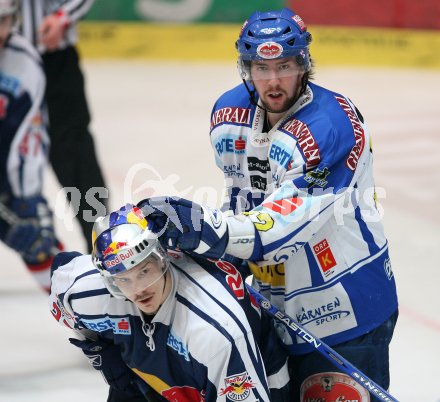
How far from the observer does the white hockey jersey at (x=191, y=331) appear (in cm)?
232

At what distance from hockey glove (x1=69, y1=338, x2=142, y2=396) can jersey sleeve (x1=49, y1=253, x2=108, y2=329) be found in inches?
2.6

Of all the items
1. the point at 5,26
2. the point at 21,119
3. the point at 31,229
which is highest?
the point at 5,26

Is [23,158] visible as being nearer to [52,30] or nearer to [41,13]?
[52,30]

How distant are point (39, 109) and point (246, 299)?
1844 millimetres

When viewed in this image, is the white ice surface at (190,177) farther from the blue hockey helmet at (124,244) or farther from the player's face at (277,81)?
the player's face at (277,81)

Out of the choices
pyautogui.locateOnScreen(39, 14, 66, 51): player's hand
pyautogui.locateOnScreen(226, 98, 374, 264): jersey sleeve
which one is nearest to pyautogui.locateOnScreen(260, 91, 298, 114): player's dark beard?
pyautogui.locateOnScreen(226, 98, 374, 264): jersey sleeve

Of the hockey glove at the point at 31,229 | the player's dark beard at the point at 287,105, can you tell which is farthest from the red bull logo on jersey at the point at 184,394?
the hockey glove at the point at 31,229

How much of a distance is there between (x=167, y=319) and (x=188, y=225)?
0.28m

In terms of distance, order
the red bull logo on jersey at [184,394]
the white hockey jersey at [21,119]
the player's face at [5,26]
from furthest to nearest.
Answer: the white hockey jersey at [21,119]
the player's face at [5,26]
the red bull logo on jersey at [184,394]

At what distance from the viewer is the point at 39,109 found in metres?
3.99

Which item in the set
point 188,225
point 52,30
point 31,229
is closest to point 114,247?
point 188,225

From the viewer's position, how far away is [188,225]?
225 centimetres

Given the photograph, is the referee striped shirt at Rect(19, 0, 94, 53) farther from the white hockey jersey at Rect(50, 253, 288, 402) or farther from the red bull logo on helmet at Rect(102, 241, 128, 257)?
the red bull logo on helmet at Rect(102, 241, 128, 257)

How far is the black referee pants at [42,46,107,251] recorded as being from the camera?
4.32 m
